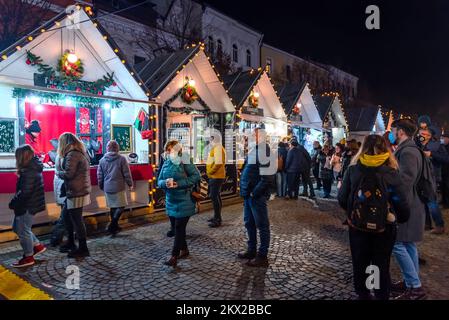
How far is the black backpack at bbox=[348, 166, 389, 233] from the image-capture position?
3.12 m

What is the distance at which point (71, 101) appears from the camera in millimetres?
7773

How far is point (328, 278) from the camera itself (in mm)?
4332

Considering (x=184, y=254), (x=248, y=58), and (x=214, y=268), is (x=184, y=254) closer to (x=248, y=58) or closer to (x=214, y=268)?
(x=214, y=268)

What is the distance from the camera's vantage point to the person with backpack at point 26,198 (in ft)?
15.5

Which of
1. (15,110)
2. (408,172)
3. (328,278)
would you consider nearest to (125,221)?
(15,110)

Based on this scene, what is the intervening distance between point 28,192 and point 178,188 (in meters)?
2.17

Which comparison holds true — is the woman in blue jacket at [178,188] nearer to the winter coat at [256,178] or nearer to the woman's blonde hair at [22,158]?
the winter coat at [256,178]

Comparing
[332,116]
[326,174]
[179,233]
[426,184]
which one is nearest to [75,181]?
[179,233]

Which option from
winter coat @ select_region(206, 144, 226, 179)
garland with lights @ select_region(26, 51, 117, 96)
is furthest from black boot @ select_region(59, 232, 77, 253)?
garland with lights @ select_region(26, 51, 117, 96)

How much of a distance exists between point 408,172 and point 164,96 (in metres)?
7.19

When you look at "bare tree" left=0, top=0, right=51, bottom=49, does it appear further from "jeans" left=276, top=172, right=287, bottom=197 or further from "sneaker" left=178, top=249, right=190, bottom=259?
"sneaker" left=178, top=249, right=190, bottom=259

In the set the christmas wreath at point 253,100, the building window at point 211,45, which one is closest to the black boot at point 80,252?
the christmas wreath at point 253,100

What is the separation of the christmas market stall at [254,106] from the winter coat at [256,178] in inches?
253

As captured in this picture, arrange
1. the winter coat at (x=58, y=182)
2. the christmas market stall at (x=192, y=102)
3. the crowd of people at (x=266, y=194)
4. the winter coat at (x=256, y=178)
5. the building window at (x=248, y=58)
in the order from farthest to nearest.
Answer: the building window at (x=248, y=58), the christmas market stall at (x=192, y=102), the winter coat at (x=58, y=182), the winter coat at (x=256, y=178), the crowd of people at (x=266, y=194)
